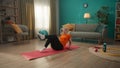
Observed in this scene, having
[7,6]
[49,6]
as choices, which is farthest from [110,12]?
[7,6]

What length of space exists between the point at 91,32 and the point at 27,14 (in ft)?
10.3

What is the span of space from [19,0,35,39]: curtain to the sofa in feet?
7.01

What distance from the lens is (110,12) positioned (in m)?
7.90

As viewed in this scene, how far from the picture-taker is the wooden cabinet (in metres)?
6.36

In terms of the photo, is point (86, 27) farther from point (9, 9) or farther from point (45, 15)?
point (9, 9)

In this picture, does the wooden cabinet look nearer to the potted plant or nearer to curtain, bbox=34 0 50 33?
curtain, bbox=34 0 50 33

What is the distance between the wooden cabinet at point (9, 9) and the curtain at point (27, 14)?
0.25 metres

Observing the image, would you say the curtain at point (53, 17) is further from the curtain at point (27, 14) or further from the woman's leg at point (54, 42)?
the woman's leg at point (54, 42)

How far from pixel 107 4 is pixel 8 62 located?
20.3 ft

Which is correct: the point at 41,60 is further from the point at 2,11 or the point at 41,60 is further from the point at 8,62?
the point at 2,11

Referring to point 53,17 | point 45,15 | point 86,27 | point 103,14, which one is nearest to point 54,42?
point 86,27

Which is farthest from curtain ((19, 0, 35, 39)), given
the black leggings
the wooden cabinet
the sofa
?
the black leggings

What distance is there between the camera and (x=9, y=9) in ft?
22.3

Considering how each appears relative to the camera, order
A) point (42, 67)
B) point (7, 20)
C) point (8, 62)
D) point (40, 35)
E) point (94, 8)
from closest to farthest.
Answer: point (42, 67)
point (8, 62)
point (7, 20)
point (40, 35)
point (94, 8)
